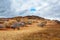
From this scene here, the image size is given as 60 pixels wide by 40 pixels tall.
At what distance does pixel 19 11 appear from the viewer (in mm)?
7996

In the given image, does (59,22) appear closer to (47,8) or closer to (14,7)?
(47,8)

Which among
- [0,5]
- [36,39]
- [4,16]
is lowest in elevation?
[36,39]

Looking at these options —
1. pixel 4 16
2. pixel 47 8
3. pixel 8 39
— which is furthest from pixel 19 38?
pixel 4 16

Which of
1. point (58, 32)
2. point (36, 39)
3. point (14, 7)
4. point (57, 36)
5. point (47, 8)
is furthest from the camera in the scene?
point (14, 7)

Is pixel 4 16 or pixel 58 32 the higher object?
pixel 4 16

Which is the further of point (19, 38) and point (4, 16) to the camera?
point (4, 16)

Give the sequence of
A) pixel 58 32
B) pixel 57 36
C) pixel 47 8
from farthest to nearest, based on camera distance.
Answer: pixel 47 8
pixel 58 32
pixel 57 36

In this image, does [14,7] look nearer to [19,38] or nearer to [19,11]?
[19,11]

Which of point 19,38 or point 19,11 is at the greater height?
point 19,11

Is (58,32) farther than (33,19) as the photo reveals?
No

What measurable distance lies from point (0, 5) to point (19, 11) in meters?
1.05

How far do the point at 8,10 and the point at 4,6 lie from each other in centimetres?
27

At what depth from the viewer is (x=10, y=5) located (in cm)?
810

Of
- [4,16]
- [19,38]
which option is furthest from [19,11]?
[19,38]
